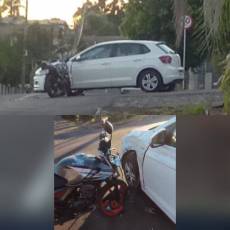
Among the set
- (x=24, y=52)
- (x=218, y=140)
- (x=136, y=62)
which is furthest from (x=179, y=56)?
(x=24, y=52)

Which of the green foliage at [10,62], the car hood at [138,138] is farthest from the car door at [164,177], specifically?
the green foliage at [10,62]

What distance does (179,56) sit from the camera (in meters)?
9.99

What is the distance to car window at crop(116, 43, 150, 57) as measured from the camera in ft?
32.1

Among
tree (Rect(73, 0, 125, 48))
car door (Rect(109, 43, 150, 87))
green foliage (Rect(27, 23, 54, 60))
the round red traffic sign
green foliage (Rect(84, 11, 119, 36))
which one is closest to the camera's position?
the round red traffic sign

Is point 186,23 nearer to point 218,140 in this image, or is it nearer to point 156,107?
point 156,107

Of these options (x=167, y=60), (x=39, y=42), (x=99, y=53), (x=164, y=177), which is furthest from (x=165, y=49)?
(x=39, y=42)

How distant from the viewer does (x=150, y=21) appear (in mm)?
10516

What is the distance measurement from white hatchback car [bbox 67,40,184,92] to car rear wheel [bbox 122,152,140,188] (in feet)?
17.3

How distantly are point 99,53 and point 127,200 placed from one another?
19.0 feet

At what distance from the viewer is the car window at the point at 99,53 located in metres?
9.82

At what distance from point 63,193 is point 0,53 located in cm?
1321

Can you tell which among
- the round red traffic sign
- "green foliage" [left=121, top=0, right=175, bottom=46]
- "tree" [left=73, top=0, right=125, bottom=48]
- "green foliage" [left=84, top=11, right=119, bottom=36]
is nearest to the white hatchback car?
"green foliage" [left=121, top=0, right=175, bottom=46]

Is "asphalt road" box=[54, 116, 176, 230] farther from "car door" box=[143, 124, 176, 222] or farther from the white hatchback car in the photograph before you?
the white hatchback car

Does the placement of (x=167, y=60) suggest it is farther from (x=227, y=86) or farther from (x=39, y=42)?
(x=39, y=42)
